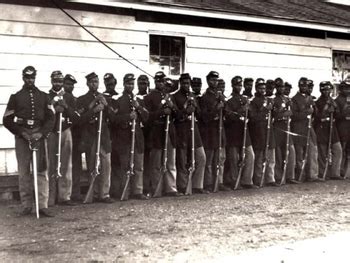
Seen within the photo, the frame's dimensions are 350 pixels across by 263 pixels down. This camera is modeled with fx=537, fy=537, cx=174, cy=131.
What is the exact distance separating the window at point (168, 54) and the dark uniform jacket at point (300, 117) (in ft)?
7.51

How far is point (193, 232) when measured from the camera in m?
6.39

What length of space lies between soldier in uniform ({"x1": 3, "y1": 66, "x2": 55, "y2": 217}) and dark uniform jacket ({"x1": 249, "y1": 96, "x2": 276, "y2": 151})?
3834 millimetres

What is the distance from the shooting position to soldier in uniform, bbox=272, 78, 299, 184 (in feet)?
32.1

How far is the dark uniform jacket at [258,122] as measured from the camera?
9539mm

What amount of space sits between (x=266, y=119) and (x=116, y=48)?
9.71 feet

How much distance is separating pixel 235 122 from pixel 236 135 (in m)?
0.23

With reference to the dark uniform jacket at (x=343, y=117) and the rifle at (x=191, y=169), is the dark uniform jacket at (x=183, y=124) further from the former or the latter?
the dark uniform jacket at (x=343, y=117)

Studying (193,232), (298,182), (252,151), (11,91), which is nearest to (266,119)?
(252,151)

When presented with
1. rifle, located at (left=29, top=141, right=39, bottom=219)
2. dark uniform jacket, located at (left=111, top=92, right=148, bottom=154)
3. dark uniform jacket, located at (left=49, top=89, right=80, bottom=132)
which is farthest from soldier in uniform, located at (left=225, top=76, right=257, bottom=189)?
rifle, located at (left=29, top=141, right=39, bottom=219)

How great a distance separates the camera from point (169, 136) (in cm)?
871

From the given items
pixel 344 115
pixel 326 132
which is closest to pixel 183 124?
pixel 326 132

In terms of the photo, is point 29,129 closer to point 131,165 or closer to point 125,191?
point 131,165

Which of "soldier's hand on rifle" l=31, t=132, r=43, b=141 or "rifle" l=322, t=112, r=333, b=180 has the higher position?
"soldier's hand on rifle" l=31, t=132, r=43, b=141

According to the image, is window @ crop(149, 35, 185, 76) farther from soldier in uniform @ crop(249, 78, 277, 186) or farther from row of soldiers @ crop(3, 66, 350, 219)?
soldier in uniform @ crop(249, 78, 277, 186)
